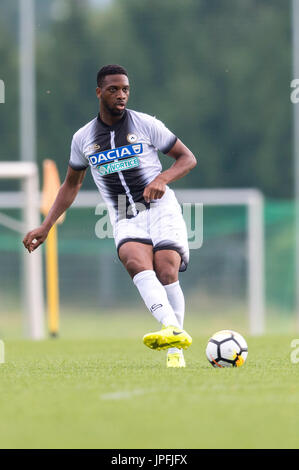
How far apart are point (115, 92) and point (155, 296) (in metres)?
1.38

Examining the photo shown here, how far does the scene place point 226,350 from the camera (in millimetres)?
7102

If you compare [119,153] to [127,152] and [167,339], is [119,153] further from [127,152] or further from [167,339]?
[167,339]

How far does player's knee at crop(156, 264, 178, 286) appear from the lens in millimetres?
7141

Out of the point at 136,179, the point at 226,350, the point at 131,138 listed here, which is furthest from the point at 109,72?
the point at 226,350

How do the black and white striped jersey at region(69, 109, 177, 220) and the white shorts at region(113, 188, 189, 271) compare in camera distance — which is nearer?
the white shorts at region(113, 188, 189, 271)

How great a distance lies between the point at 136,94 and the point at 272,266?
62.0ft

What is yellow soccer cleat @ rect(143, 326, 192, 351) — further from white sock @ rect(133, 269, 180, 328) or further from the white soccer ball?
the white soccer ball

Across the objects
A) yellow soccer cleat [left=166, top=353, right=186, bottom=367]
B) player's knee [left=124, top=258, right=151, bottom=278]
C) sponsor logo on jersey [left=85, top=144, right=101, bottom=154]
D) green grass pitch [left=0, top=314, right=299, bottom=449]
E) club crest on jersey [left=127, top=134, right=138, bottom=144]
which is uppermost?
club crest on jersey [left=127, top=134, right=138, bottom=144]

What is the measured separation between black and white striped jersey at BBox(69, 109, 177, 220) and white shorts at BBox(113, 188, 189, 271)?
0.08 metres

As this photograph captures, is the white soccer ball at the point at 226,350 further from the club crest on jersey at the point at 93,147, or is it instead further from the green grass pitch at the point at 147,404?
the club crest on jersey at the point at 93,147

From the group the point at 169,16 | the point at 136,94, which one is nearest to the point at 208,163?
the point at 136,94

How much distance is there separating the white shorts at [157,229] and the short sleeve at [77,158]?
52cm

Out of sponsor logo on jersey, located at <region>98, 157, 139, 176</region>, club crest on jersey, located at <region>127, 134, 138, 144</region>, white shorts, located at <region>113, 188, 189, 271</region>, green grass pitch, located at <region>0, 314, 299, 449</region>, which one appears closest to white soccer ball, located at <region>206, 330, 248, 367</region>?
green grass pitch, located at <region>0, 314, 299, 449</region>

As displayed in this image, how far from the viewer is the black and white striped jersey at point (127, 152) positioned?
7293 mm
